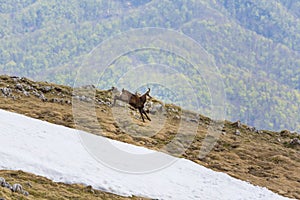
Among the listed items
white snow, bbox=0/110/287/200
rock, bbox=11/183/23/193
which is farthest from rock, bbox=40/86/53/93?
rock, bbox=11/183/23/193

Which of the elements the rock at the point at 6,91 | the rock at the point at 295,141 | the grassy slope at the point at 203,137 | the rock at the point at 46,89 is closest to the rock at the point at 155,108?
the grassy slope at the point at 203,137

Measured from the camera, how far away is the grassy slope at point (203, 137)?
3666cm

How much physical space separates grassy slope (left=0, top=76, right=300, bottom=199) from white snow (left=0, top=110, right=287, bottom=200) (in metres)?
1.82

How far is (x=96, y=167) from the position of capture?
97.6ft

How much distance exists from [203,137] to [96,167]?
601 inches

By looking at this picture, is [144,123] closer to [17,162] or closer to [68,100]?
[68,100]

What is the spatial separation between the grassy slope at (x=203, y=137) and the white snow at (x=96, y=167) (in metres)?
1.82

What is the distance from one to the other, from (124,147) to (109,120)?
241 inches

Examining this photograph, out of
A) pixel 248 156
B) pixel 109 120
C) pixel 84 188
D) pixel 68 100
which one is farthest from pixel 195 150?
pixel 84 188

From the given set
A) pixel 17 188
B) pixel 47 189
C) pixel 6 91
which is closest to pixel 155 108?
pixel 6 91

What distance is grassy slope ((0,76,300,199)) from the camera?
120ft

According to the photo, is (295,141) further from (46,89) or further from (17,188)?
(17,188)

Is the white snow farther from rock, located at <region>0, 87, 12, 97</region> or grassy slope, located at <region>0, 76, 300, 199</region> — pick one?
rock, located at <region>0, 87, 12, 97</region>

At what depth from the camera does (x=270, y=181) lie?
117 feet
